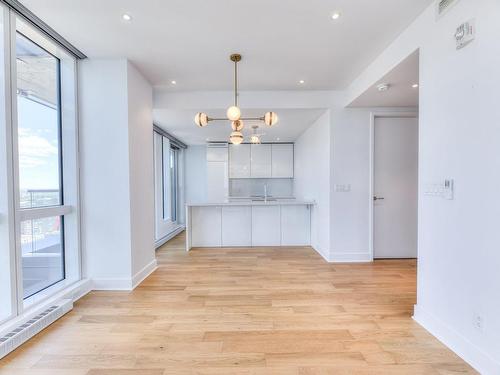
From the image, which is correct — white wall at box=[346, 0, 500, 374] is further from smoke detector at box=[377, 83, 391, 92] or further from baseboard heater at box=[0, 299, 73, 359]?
baseboard heater at box=[0, 299, 73, 359]

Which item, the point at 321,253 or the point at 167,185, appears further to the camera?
the point at 167,185

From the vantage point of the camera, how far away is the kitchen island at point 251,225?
4957 millimetres

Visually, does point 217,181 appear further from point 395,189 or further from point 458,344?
point 458,344

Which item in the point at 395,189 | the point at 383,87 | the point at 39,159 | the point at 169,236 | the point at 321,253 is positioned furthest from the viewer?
the point at 169,236

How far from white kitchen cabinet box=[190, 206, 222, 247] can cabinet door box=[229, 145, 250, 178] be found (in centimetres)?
225

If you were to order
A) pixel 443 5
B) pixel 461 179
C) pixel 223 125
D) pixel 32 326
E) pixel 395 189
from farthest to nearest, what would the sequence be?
pixel 223 125, pixel 395 189, pixel 32 326, pixel 443 5, pixel 461 179

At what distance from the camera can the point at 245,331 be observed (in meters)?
2.15

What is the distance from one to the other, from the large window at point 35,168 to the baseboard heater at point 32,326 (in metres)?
0.15

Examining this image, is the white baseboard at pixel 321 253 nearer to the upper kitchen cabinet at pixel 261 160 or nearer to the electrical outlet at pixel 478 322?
the electrical outlet at pixel 478 322

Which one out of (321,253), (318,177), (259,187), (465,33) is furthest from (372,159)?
(259,187)

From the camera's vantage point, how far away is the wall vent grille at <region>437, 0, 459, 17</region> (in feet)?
6.06

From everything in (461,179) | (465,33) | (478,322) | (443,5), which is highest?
(443,5)

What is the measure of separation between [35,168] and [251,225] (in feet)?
11.1

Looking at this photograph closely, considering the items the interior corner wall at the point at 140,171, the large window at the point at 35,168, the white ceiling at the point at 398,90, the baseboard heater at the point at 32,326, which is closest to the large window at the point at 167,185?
the interior corner wall at the point at 140,171
